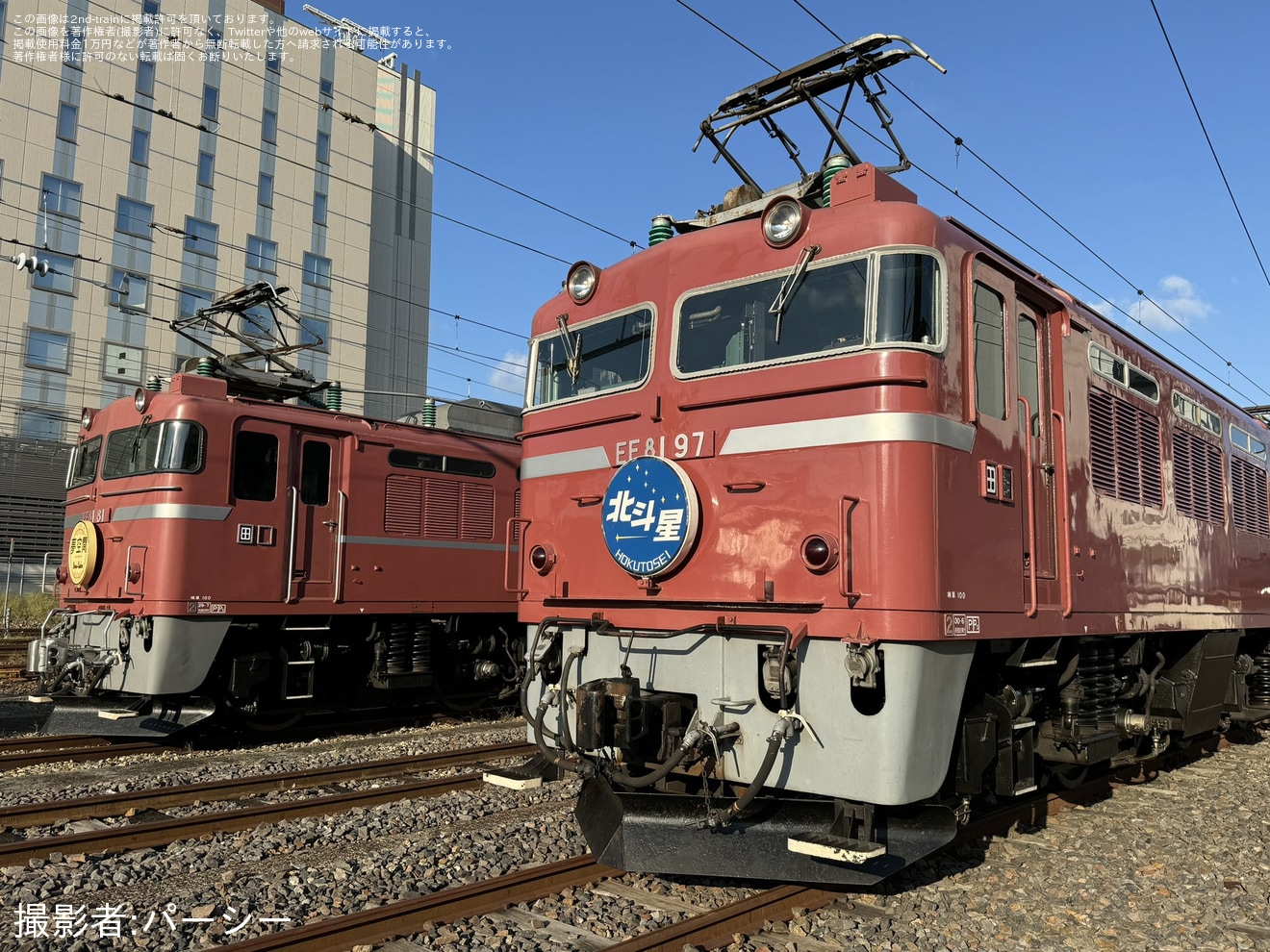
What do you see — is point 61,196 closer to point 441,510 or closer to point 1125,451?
point 441,510

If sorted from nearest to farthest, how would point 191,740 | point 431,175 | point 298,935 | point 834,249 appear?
point 298,935 < point 834,249 < point 191,740 < point 431,175

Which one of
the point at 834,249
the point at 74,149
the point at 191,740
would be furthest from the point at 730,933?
the point at 74,149

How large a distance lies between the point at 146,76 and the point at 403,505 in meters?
36.2

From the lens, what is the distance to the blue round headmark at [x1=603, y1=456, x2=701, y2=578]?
5.54 meters

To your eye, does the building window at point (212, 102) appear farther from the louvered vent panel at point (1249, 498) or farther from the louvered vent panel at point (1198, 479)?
the louvered vent panel at point (1198, 479)

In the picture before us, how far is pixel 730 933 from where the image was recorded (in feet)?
15.7

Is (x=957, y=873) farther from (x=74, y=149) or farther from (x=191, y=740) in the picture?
(x=74, y=149)

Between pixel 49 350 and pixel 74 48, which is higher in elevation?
pixel 74 48

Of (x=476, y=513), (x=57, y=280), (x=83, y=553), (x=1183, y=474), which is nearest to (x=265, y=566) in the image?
(x=83, y=553)

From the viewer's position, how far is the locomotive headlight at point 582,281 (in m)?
6.69

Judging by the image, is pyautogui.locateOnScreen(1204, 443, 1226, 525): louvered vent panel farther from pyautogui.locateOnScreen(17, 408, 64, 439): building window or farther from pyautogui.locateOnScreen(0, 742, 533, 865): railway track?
pyautogui.locateOnScreen(17, 408, 64, 439): building window

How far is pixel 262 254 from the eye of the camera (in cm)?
4244

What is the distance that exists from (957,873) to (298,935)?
12.3 feet

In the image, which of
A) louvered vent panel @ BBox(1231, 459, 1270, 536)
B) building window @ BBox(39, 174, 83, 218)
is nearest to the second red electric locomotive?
Result: louvered vent panel @ BBox(1231, 459, 1270, 536)
